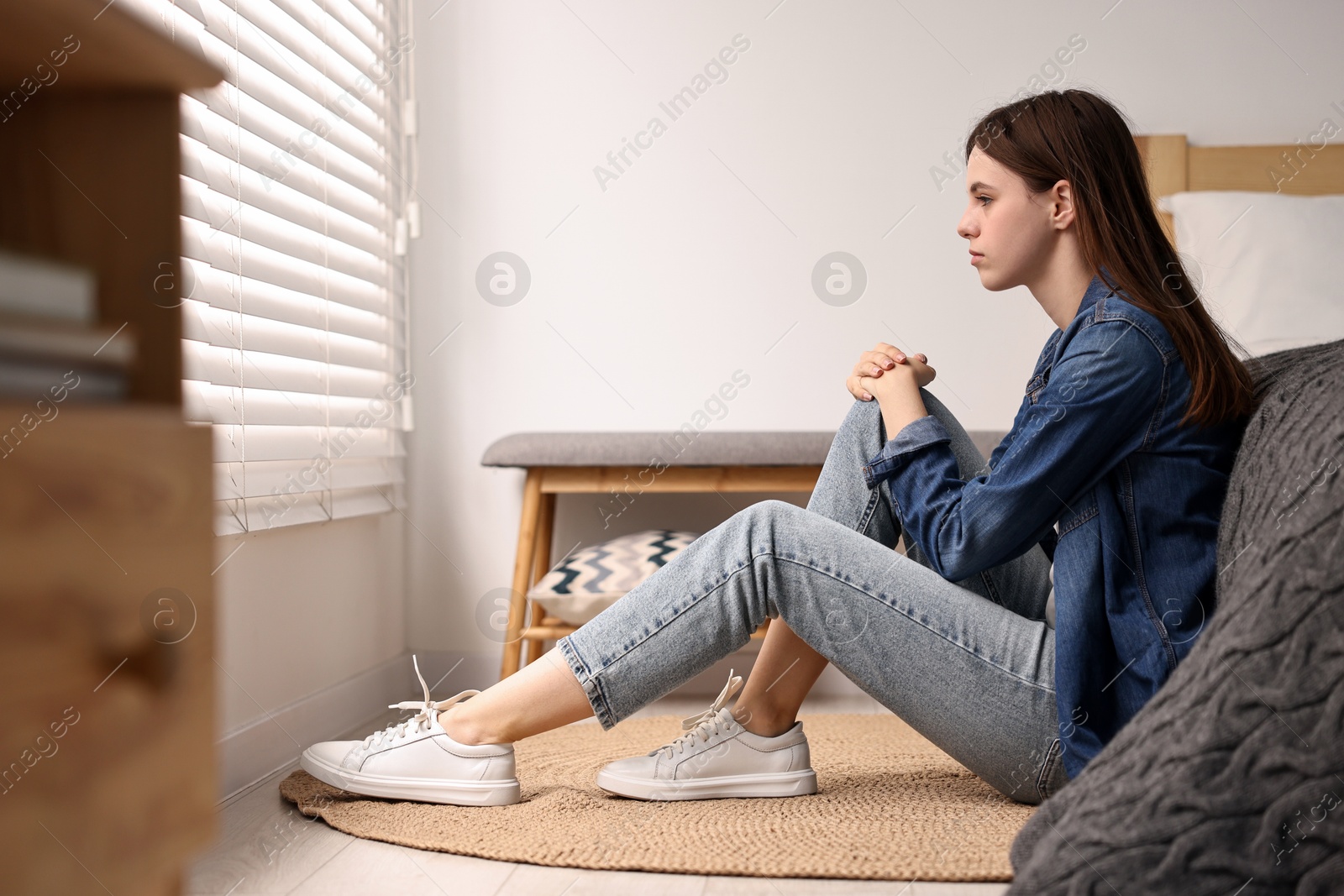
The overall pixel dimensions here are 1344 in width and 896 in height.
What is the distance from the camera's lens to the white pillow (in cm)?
163

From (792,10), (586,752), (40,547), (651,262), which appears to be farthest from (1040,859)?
(792,10)

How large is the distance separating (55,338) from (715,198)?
5.79 feet

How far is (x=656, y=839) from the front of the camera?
1.01m

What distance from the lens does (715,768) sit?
1.13 metres

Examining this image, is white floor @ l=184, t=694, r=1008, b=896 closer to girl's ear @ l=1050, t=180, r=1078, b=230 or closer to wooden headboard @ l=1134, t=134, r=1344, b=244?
girl's ear @ l=1050, t=180, r=1078, b=230

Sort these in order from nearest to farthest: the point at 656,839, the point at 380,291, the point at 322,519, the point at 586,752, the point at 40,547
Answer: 1. the point at 40,547
2. the point at 656,839
3. the point at 586,752
4. the point at 322,519
5. the point at 380,291

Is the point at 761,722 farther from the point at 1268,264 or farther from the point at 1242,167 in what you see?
the point at 1242,167

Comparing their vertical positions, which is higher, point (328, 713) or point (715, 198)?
point (715, 198)

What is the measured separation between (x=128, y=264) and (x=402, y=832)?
34.0 inches

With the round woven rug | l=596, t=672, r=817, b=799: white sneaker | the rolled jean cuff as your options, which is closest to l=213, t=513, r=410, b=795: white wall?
the round woven rug

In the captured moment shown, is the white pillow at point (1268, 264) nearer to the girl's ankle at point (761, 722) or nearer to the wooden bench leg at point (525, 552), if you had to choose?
the girl's ankle at point (761, 722)

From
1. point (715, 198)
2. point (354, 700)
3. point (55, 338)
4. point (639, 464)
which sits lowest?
point (354, 700)

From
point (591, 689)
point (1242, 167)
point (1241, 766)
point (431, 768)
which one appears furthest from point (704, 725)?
point (1242, 167)

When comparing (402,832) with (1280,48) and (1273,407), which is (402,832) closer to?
(1273,407)
